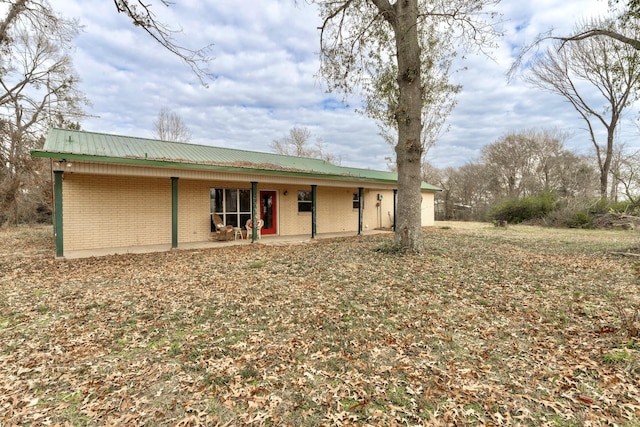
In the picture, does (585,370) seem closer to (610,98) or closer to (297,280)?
(297,280)

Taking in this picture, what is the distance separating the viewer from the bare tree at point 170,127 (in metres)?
27.3

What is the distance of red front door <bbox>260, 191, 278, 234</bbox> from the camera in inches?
492

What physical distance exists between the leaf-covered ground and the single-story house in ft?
8.51

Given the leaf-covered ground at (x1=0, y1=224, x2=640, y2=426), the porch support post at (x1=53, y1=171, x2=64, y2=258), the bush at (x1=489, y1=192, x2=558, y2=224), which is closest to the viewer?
the leaf-covered ground at (x1=0, y1=224, x2=640, y2=426)

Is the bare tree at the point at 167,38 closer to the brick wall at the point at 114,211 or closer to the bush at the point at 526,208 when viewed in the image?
the brick wall at the point at 114,211

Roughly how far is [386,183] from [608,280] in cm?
937

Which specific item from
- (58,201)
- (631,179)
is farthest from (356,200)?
(58,201)

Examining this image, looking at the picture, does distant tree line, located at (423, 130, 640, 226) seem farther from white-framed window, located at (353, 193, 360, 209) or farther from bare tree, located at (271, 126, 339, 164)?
white-framed window, located at (353, 193, 360, 209)

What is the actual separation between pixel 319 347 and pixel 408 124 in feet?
21.0

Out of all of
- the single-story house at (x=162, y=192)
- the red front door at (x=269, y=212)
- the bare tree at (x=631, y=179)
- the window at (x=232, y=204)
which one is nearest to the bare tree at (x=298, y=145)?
the single-story house at (x=162, y=192)

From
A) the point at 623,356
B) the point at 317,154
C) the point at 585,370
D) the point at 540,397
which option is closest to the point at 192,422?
the point at 540,397

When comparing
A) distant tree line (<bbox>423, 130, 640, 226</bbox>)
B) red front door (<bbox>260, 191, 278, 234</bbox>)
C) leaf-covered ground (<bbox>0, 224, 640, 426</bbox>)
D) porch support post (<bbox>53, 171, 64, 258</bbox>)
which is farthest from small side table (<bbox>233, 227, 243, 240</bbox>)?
distant tree line (<bbox>423, 130, 640, 226</bbox>)

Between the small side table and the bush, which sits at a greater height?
the bush

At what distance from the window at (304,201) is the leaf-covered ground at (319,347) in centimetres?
735
